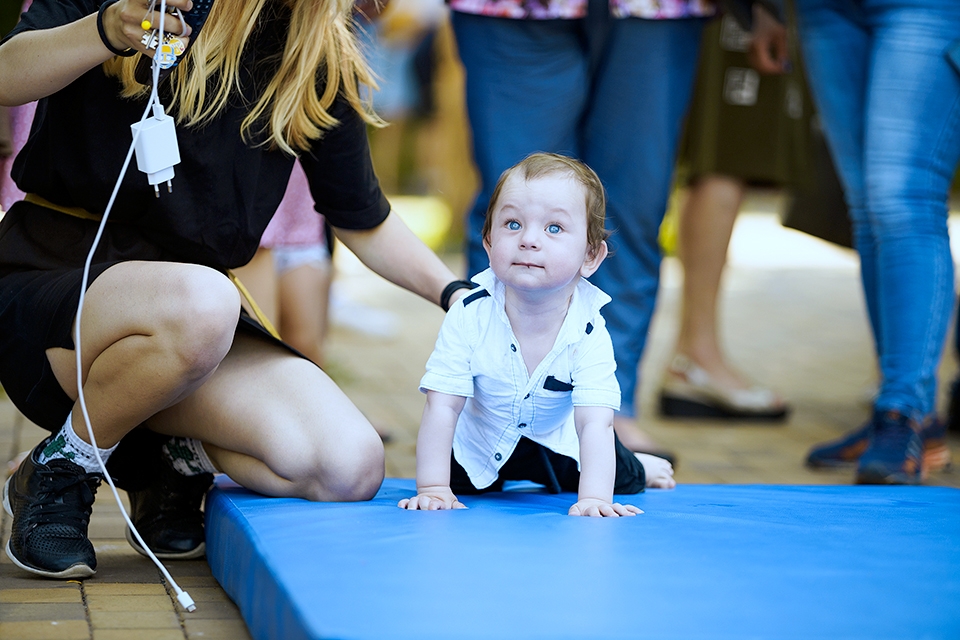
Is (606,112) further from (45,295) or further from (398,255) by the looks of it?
(45,295)

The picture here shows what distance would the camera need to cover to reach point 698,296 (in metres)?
3.79

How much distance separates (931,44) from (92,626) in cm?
212

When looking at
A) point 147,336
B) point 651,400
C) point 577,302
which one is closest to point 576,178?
point 577,302

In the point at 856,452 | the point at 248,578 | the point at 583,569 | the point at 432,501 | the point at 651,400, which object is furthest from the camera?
the point at 651,400

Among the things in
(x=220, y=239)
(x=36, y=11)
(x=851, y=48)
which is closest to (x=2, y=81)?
(x=36, y=11)

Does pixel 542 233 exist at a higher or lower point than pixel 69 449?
higher

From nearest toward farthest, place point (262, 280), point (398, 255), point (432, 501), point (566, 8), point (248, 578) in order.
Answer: point (248, 578), point (432, 501), point (398, 255), point (566, 8), point (262, 280)

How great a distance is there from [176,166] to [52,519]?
60 cm

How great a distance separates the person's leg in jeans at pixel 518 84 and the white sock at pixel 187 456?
991mm

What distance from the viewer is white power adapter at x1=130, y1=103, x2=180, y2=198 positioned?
1.83 meters

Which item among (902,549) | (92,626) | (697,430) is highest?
(902,549)

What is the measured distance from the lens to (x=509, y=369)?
2006 millimetres

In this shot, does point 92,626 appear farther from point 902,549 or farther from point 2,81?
point 902,549

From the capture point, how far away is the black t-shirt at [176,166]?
1.98 m
